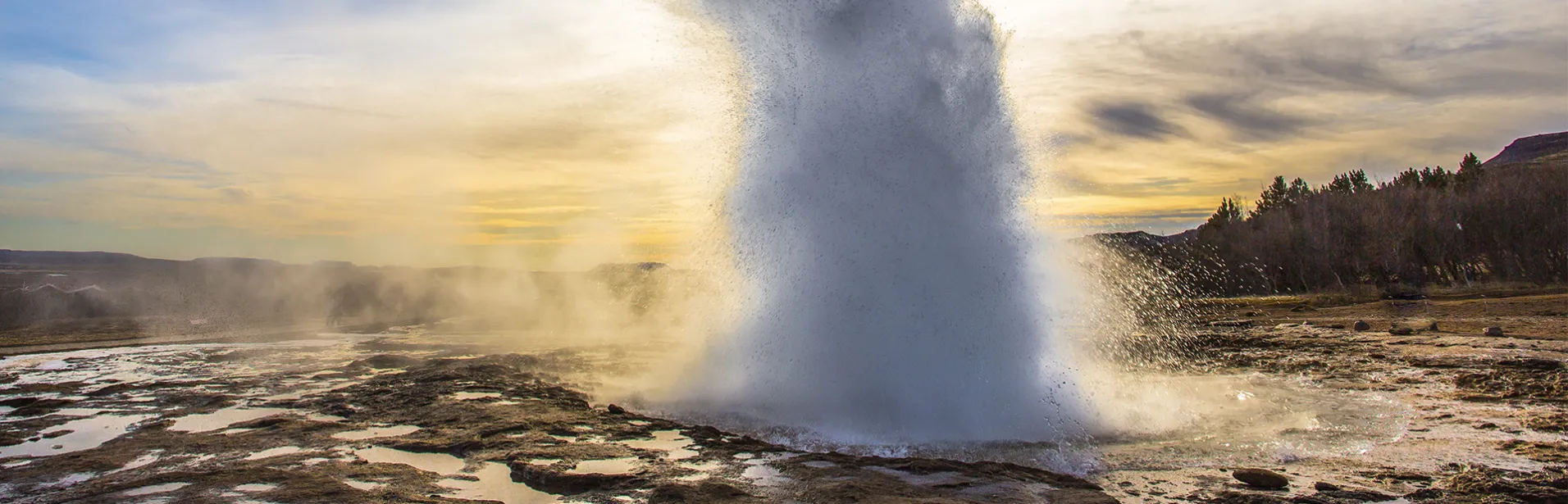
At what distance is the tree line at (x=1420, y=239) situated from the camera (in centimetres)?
4150

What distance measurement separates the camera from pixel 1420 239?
43.8 m

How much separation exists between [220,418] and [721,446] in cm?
677

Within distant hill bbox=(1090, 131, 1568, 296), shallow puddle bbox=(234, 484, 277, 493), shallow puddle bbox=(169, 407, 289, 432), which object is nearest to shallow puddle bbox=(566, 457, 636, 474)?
shallow puddle bbox=(234, 484, 277, 493)

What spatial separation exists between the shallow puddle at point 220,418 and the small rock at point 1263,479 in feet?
34.4

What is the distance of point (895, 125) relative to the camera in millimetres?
10172

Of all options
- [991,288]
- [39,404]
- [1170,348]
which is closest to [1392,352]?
[1170,348]

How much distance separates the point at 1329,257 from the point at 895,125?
44356 millimetres

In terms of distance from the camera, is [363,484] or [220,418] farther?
[220,418]

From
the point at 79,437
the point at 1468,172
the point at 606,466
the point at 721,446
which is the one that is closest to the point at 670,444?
the point at 721,446

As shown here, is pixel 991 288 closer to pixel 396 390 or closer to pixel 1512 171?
pixel 396 390

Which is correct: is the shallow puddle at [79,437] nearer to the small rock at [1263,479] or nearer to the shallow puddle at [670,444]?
the shallow puddle at [670,444]

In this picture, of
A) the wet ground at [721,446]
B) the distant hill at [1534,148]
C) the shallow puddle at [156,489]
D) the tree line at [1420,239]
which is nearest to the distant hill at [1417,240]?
the tree line at [1420,239]

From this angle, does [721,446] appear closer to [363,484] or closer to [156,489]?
[363,484]

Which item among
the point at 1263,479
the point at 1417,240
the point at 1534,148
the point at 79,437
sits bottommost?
the point at 79,437
